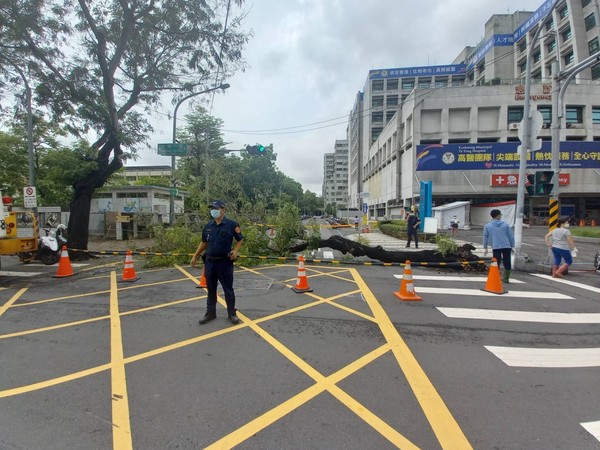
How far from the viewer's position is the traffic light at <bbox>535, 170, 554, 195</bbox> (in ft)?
31.4

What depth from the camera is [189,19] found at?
11.2 m

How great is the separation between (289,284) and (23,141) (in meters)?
24.1

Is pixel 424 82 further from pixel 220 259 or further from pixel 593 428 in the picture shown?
pixel 593 428

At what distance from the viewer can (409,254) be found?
33.7 feet

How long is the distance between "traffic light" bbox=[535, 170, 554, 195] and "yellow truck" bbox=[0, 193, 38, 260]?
15.2m

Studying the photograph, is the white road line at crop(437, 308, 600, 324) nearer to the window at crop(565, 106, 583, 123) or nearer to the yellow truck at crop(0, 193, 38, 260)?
the yellow truck at crop(0, 193, 38, 260)

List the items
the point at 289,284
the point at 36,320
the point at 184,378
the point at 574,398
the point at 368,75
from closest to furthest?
the point at 574,398 < the point at 184,378 < the point at 36,320 < the point at 289,284 < the point at 368,75

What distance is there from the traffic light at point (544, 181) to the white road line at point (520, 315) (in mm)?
5181

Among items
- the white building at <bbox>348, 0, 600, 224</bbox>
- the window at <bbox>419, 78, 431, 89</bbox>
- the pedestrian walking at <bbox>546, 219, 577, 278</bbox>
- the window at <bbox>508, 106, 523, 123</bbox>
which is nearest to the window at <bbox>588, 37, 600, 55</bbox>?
the white building at <bbox>348, 0, 600, 224</bbox>

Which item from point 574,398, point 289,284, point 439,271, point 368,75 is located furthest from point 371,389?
point 368,75

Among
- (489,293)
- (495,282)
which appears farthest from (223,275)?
(495,282)

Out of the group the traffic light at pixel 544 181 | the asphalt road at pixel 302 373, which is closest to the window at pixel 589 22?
the traffic light at pixel 544 181

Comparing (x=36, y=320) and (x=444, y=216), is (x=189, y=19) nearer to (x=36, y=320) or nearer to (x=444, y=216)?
(x=36, y=320)

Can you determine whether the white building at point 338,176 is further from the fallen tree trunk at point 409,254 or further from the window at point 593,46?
the fallen tree trunk at point 409,254
